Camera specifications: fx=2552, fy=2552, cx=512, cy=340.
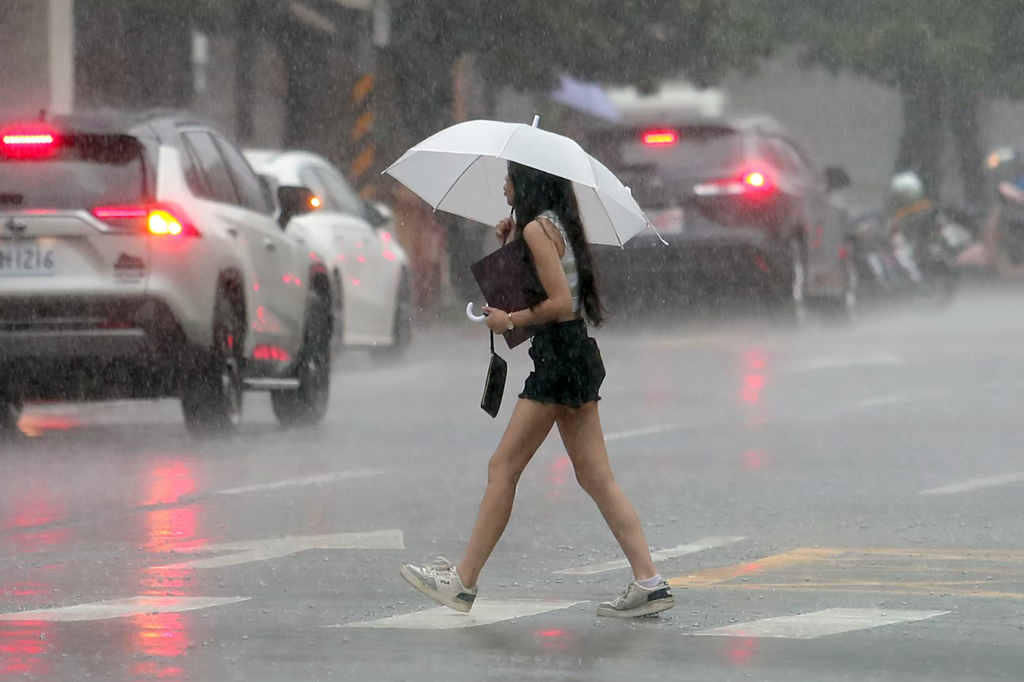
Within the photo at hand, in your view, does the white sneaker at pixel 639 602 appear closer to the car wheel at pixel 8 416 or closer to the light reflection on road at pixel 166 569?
the light reflection on road at pixel 166 569

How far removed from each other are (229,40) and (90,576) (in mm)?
20284

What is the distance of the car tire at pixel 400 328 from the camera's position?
2027 centimetres

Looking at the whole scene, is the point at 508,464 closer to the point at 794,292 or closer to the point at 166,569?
the point at 166,569

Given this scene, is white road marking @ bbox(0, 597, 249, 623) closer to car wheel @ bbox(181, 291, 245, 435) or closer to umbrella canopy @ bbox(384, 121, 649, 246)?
umbrella canopy @ bbox(384, 121, 649, 246)

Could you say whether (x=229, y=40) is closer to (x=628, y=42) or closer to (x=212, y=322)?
(x=628, y=42)

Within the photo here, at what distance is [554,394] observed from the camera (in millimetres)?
7957

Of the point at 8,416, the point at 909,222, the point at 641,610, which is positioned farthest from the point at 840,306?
the point at 641,610

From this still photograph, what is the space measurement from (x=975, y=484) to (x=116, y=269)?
452 centimetres

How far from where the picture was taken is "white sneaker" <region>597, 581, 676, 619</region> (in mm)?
7758

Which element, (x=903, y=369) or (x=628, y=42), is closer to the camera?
(x=903, y=369)

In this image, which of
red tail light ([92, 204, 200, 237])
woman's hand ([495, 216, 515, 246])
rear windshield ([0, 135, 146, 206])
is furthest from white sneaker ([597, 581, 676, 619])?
rear windshield ([0, 135, 146, 206])

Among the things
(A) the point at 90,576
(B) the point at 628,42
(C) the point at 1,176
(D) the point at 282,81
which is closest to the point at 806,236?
(B) the point at 628,42

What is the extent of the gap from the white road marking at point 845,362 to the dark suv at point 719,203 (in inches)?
110

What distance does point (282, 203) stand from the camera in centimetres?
1482
